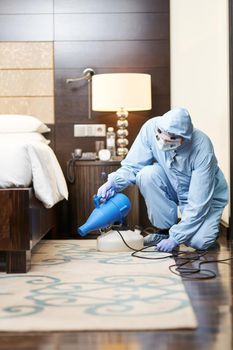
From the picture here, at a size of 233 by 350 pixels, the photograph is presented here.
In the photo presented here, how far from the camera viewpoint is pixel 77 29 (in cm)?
468

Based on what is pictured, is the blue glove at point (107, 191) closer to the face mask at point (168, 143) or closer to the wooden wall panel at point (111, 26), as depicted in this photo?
the face mask at point (168, 143)

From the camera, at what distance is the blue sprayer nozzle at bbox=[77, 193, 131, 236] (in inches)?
133

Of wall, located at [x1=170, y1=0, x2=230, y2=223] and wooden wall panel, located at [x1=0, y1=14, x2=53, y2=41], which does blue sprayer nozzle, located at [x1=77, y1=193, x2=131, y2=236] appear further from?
wooden wall panel, located at [x1=0, y1=14, x2=53, y2=41]

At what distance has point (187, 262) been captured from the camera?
2982mm

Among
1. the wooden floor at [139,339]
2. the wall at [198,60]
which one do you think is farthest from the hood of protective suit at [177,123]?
the wooden floor at [139,339]

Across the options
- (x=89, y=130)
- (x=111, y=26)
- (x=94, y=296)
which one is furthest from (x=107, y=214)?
(x=111, y=26)

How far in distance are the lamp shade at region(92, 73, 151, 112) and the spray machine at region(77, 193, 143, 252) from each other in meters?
1.05

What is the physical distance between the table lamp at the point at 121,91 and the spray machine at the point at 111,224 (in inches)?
41.6

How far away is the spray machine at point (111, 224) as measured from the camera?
3371 millimetres

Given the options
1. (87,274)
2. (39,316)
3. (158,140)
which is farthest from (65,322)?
(158,140)

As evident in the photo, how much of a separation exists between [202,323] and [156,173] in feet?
5.78

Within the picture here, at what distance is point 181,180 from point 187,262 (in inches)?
24.1

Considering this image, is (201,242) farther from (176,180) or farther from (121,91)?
(121,91)

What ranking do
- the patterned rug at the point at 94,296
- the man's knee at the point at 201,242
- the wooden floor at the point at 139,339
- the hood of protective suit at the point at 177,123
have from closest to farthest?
the wooden floor at the point at 139,339, the patterned rug at the point at 94,296, the hood of protective suit at the point at 177,123, the man's knee at the point at 201,242
